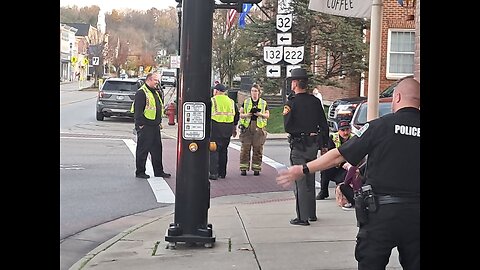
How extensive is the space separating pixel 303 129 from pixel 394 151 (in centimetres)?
372

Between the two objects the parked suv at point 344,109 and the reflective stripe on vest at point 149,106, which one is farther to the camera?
the parked suv at point 344,109

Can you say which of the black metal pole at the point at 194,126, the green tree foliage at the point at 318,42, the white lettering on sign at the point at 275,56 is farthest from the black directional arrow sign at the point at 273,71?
the black metal pole at the point at 194,126

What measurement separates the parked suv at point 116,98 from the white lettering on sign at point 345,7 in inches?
720

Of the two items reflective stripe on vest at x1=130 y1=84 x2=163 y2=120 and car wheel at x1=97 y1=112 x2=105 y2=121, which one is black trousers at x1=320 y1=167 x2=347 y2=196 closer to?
reflective stripe on vest at x1=130 y1=84 x2=163 y2=120

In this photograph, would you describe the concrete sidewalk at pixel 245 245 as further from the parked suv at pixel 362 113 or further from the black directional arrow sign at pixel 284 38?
the black directional arrow sign at pixel 284 38

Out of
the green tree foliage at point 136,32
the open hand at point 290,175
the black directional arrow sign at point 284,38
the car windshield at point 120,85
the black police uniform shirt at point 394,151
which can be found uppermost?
the green tree foliage at point 136,32

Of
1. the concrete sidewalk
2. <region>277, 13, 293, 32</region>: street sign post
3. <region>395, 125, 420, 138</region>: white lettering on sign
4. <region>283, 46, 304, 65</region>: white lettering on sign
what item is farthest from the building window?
<region>395, 125, 420, 138</region>: white lettering on sign

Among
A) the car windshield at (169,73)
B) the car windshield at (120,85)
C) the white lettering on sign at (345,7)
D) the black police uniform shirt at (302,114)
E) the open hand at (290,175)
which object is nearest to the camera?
the open hand at (290,175)

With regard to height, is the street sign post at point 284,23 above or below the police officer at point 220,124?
above

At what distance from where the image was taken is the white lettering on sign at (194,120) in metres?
6.67

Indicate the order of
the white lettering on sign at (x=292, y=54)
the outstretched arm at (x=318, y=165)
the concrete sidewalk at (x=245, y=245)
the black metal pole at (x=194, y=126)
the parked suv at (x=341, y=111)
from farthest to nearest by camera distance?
the white lettering on sign at (x=292, y=54) < the parked suv at (x=341, y=111) < the black metal pole at (x=194, y=126) < the concrete sidewalk at (x=245, y=245) < the outstretched arm at (x=318, y=165)
